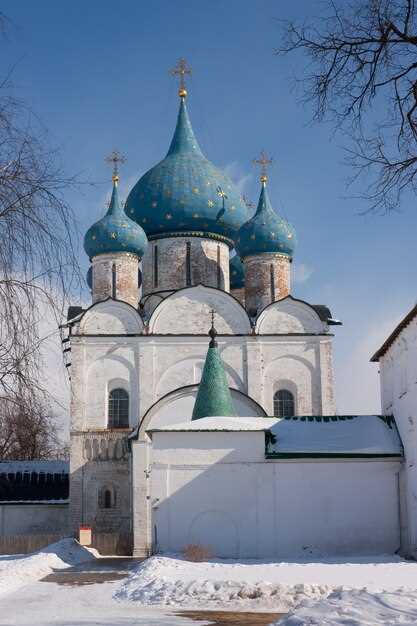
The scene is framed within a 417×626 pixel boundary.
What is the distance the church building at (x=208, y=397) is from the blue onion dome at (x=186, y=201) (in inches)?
1.7

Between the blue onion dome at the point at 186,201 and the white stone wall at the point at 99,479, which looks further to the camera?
the blue onion dome at the point at 186,201

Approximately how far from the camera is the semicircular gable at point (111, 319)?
23.2m

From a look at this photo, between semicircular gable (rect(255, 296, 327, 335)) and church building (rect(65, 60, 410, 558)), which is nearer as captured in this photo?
church building (rect(65, 60, 410, 558))

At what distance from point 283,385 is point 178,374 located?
2.67 m

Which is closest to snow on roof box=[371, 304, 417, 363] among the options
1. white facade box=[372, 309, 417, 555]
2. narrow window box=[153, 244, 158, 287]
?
white facade box=[372, 309, 417, 555]

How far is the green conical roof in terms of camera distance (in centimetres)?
1919

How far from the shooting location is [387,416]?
18281 mm

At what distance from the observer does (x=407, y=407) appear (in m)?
16.5

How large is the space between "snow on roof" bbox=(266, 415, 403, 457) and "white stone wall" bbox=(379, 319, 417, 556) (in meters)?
0.31

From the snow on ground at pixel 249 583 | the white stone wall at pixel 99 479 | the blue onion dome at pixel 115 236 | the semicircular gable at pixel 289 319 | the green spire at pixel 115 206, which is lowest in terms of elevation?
the snow on ground at pixel 249 583

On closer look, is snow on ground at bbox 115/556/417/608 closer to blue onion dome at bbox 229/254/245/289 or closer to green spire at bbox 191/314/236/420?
green spire at bbox 191/314/236/420

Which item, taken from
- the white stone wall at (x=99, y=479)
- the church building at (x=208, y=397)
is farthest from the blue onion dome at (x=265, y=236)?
the white stone wall at (x=99, y=479)

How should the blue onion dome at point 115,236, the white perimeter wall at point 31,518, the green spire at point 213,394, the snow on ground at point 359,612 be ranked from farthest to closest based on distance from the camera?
the blue onion dome at point 115,236
the white perimeter wall at point 31,518
the green spire at point 213,394
the snow on ground at point 359,612

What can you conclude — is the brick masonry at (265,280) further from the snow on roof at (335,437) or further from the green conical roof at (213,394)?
the snow on roof at (335,437)
